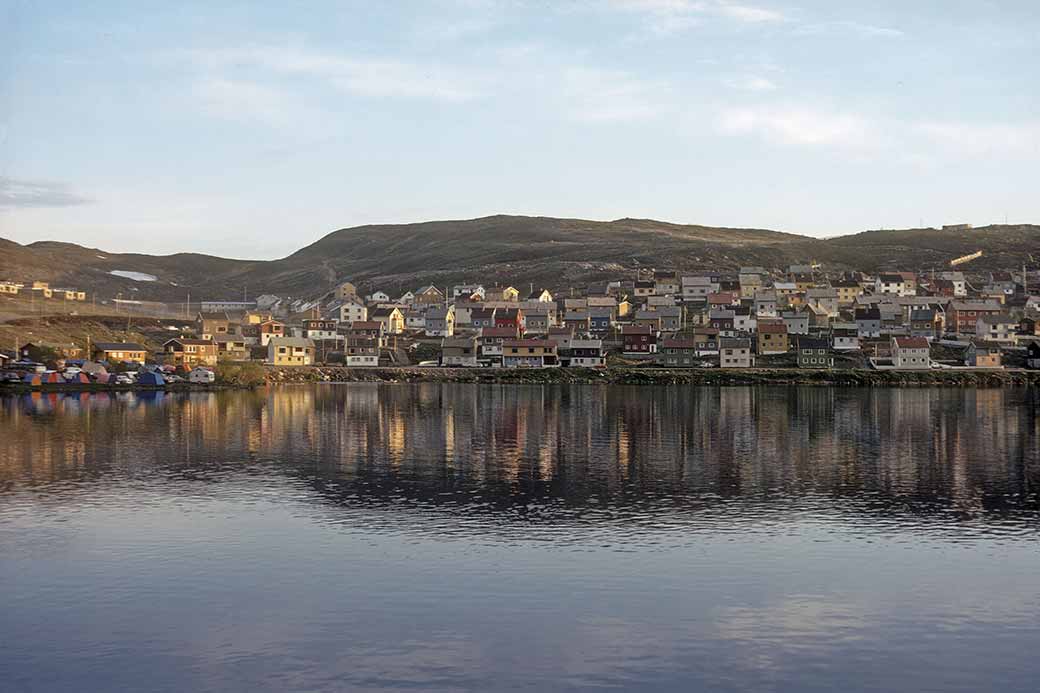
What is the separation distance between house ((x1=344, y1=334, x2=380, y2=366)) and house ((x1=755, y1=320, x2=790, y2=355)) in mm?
34704

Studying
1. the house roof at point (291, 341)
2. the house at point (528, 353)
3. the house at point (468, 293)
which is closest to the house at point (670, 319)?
the house at point (528, 353)

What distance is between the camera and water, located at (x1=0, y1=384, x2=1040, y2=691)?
556 inches

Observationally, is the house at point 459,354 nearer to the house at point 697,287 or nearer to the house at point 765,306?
the house at point 765,306

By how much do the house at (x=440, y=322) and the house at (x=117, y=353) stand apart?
31722 mm

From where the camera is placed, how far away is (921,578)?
18844mm

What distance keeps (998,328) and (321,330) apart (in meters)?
65.7

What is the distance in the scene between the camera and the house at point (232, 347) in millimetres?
90312

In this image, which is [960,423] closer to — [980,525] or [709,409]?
[709,409]

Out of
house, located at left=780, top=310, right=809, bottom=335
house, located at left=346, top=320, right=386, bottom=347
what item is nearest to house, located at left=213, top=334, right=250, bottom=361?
house, located at left=346, top=320, right=386, bottom=347

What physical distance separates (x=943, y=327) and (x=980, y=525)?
274 ft

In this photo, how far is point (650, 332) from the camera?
3600 inches

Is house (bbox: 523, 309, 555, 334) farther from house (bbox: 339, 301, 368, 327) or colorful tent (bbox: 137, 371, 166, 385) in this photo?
colorful tent (bbox: 137, 371, 166, 385)

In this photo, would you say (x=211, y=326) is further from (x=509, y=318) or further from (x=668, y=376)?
(x=668, y=376)

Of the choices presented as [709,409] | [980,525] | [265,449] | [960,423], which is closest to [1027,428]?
[960,423]
